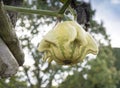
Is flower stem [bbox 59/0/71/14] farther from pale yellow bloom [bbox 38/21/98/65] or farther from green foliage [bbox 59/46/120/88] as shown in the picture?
green foliage [bbox 59/46/120/88]

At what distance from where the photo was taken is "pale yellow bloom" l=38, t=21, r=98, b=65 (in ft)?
1.68

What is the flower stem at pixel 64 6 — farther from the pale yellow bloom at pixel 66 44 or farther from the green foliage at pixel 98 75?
the green foliage at pixel 98 75

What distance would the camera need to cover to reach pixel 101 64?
39.8 ft

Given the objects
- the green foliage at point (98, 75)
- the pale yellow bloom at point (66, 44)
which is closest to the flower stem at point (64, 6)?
the pale yellow bloom at point (66, 44)

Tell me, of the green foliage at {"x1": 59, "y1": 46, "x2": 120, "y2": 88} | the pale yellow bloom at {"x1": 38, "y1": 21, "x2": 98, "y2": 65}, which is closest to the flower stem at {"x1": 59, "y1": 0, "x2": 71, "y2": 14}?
the pale yellow bloom at {"x1": 38, "y1": 21, "x2": 98, "y2": 65}

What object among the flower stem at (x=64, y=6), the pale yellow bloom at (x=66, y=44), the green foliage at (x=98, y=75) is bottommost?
the green foliage at (x=98, y=75)

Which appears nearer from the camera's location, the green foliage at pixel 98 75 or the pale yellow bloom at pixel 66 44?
the pale yellow bloom at pixel 66 44

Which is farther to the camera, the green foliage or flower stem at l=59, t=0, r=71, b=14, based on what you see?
the green foliage

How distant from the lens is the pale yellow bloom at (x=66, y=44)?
1.68ft

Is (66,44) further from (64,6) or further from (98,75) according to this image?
(98,75)

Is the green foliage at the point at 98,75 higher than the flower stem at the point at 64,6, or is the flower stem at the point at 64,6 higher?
the flower stem at the point at 64,6

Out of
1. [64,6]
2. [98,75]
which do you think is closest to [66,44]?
[64,6]

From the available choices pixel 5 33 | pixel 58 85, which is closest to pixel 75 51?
pixel 5 33

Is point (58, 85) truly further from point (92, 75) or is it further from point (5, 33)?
point (5, 33)
